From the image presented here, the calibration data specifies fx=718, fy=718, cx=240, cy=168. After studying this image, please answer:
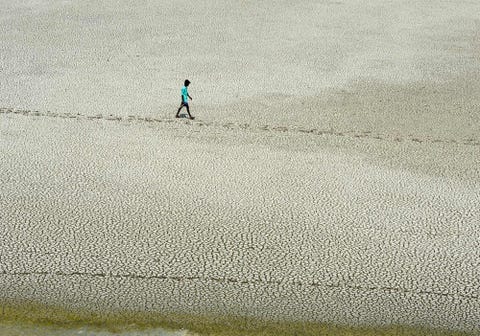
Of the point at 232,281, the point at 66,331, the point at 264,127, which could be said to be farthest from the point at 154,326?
the point at 264,127

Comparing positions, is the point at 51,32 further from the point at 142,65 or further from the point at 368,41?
the point at 368,41

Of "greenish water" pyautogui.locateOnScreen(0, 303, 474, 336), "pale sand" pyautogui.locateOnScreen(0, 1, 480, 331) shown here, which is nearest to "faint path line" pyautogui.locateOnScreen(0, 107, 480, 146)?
"pale sand" pyautogui.locateOnScreen(0, 1, 480, 331)

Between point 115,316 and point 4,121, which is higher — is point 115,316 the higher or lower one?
the lower one

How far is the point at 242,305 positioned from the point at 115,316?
1549mm

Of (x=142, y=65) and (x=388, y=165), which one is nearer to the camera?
(x=388, y=165)

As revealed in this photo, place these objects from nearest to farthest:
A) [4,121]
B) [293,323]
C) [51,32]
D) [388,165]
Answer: [293,323], [388,165], [4,121], [51,32]

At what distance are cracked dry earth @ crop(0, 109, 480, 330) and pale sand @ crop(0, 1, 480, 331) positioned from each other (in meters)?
0.03

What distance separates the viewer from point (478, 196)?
1155 cm

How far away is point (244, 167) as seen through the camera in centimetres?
1238

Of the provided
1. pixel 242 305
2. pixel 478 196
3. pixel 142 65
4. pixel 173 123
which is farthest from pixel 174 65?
pixel 242 305

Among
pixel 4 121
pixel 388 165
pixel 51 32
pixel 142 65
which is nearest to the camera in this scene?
pixel 388 165

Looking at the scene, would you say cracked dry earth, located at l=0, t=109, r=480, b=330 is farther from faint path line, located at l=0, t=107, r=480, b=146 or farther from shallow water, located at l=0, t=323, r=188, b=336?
shallow water, located at l=0, t=323, r=188, b=336

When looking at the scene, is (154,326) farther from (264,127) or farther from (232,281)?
(264,127)

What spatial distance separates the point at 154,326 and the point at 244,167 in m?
4.42
